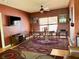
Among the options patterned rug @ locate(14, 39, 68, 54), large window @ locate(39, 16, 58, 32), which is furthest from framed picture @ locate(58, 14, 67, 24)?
patterned rug @ locate(14, 39, 68, 54)

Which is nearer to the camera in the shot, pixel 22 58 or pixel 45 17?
pixel 22 58

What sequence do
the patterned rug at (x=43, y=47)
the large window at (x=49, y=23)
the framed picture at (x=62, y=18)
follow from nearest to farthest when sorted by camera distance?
the patterned rug at (x=43, y=47), the framed picture at (x=62, y=18), the large window at (x=49, y=23)

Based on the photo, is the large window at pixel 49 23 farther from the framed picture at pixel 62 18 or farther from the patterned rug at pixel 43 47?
the patterned rug at pixel 43 47

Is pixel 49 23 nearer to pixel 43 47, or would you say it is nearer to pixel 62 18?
pixel 62 18

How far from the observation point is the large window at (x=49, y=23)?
771 cm

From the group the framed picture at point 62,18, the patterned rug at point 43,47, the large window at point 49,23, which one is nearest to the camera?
the patterned rug at point 43,47

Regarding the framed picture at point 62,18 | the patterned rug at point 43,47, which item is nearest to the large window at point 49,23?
the framed picture at point 62,18

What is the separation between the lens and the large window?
7.71 metres

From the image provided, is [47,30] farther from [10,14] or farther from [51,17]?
[10,14]

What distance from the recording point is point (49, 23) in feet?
26.0

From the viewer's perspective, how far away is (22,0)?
13.8 ft

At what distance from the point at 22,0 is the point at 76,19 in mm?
2867

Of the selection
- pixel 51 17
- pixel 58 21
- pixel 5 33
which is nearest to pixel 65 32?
pixel 58 21

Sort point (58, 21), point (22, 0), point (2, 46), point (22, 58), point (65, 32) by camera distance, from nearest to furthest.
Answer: point (22, 58) → point (22, 0) → point (2, 46) → point (65, 32) → point (58, 21)
